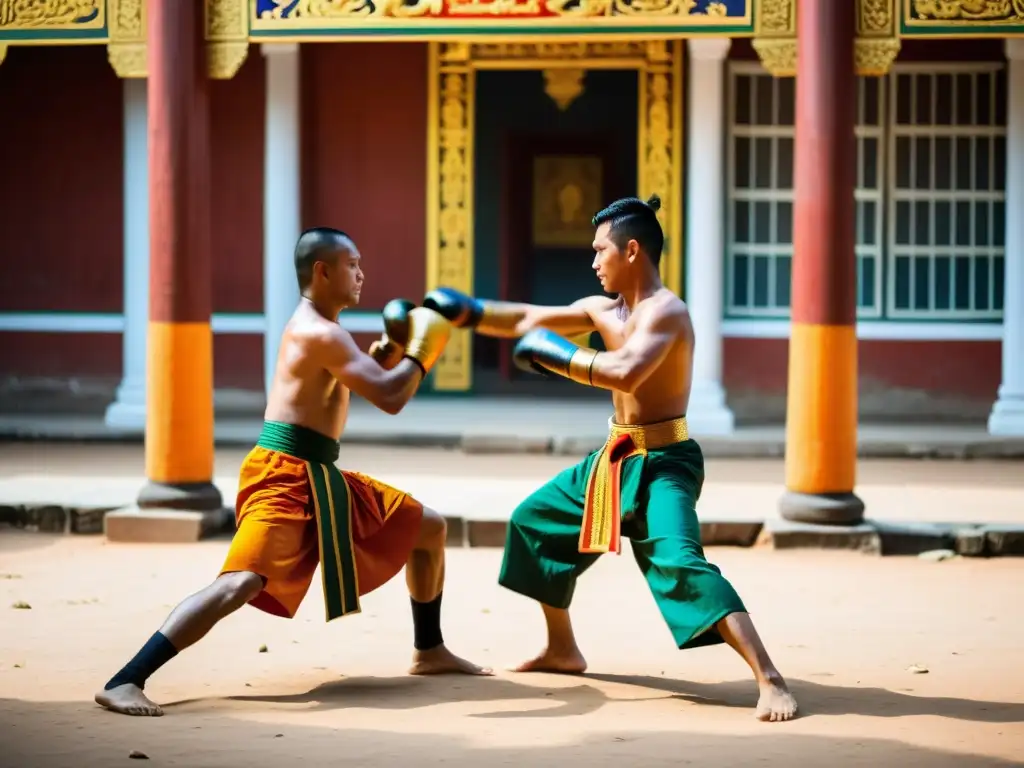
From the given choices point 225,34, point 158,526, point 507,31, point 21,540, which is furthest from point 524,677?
point 225,34

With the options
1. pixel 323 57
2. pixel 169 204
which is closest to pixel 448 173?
pixel 323 57

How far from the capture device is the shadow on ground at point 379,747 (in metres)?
4.87

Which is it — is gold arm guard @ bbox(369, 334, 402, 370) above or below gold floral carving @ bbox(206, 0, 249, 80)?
below

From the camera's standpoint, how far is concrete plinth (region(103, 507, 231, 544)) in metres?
9.08

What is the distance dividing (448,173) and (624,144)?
5.43ft

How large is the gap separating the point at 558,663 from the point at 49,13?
519 centimetres

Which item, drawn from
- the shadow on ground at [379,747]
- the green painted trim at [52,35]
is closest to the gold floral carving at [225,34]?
the green painted trim at [52,35]

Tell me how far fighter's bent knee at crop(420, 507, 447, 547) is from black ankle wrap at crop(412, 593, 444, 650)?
24cm

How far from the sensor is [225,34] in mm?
9172

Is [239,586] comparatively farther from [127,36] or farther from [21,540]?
[127,36]

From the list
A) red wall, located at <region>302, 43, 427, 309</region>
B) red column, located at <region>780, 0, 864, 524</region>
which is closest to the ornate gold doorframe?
red wall, located at <region>302, 43, 427, 309</region>

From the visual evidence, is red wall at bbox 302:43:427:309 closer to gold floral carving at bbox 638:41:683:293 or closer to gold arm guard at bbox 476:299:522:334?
gold floral carving at bbox 638:41:683:293

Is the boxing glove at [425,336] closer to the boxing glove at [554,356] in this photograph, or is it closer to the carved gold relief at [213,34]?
the boxing glove at [554,356]

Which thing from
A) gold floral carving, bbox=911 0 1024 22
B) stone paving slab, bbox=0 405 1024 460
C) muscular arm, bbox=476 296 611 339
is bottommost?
stone paving slab, bbox=0 405 1024 460
